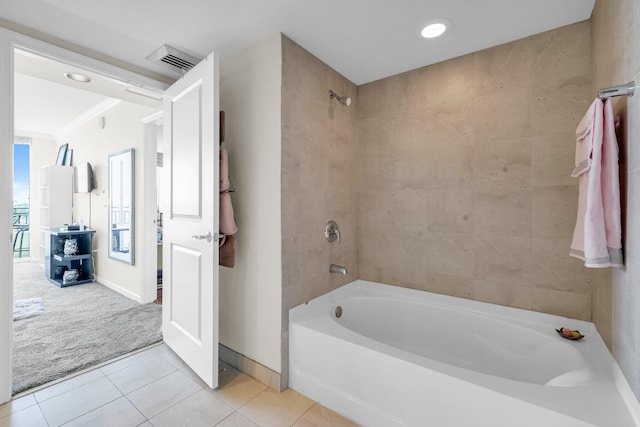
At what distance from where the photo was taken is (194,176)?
1903 millimetres

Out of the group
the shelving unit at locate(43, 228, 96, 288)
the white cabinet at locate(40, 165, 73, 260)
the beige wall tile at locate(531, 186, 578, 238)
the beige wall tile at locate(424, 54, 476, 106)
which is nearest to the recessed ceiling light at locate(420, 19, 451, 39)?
the beige wall tile at locate(424, 54, 476, 106)

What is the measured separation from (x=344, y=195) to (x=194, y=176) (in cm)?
116

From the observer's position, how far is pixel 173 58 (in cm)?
205

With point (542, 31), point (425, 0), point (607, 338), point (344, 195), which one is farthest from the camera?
point (344, 195)

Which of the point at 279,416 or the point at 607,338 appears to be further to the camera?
Result: the point at 279,416

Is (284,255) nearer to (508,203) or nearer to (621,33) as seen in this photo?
(508,203)

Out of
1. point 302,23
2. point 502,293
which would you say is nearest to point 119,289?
point 302,23

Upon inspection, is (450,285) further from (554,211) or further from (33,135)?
(33,135)

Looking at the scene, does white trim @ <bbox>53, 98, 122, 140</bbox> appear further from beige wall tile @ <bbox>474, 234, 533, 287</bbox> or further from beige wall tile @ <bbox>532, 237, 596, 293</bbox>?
beige wall tile @ <bbox>532, 237, 596, 293</bbox>

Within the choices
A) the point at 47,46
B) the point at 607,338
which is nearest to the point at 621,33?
the point at 607,338

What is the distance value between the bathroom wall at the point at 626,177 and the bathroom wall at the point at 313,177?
1540 mm

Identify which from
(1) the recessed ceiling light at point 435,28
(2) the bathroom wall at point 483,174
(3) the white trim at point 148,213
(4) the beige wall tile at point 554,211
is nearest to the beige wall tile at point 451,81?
(2) the bathroom wall at point 483,174

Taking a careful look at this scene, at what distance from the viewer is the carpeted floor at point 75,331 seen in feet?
6.61

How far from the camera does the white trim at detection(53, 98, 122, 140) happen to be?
149 inches
